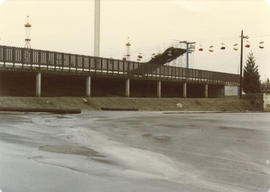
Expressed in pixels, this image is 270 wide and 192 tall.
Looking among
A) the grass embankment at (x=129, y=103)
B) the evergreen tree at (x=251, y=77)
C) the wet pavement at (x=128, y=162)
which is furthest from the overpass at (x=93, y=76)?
the wet pavement at (x=128, y=162)

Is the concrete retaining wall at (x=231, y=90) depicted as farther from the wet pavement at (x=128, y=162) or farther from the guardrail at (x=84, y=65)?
the wet pavement at (x=128, y=162)

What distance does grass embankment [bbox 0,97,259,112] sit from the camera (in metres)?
33.3

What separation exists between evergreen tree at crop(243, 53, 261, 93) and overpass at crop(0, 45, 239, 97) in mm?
6792

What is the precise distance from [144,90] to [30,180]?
2136 inches

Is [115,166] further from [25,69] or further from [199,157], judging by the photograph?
[25,69]

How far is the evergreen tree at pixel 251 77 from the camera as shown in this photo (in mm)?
77125

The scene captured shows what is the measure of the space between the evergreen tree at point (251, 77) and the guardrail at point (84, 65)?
1015 cm

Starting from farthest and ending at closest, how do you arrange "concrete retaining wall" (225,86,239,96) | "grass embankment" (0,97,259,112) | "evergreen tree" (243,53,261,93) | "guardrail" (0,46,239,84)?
"concrete retaining wall" (225,86,239,96) < "evergreen tree" (243,53,261,93) < "guardrail" (0,46,239,84) < "grass embankment" (0,97,259,112)

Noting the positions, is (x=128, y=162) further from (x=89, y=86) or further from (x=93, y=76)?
(x=93, y=76)

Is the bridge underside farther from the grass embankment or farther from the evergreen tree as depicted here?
the evergreen tree

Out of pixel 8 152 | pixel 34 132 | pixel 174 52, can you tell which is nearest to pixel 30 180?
pixel 8 152

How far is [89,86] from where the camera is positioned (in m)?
45.6

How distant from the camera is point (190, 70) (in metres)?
70.1

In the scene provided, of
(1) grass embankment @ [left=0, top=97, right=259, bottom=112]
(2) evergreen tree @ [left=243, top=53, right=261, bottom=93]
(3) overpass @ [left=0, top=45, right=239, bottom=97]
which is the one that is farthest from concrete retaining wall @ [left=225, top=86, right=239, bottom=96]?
(1) grass embankment @ [left=0, top=97, right=259, bottom=112]
